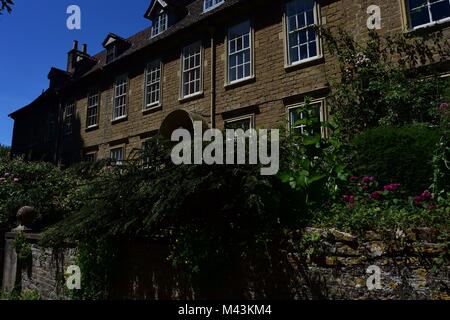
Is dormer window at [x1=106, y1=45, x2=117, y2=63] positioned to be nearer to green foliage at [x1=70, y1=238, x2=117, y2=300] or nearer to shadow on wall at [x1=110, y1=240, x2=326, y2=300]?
green foliage at [x1=70, y1=238, x2=117, y2=300]

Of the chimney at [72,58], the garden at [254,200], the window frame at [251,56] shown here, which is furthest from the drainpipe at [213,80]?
the chimney at [72,58]

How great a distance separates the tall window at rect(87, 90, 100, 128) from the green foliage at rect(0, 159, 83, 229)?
690cm

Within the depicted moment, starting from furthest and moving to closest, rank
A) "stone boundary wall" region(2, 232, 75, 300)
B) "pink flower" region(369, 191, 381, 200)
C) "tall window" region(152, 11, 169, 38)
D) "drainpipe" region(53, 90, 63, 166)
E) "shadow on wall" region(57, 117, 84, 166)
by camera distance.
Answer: "drainpipe" region(53, 90, 63, 166)
"shadow on wall" region(57, 117, 84, 166)
"tall window" region(152, 11, 169, 38)
"stone boundary wall" region(2, 232, 75, 300)
"pink flower" region(369, 191, 381, 200)

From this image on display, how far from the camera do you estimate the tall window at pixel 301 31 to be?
1095 centimetres

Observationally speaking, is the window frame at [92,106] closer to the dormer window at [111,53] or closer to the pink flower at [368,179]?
the dormer window at [111,53]

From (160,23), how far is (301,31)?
7.97 meters

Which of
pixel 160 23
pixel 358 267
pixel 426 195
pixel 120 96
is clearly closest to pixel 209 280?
pixel 358 267

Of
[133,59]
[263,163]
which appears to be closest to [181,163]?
[263,163]

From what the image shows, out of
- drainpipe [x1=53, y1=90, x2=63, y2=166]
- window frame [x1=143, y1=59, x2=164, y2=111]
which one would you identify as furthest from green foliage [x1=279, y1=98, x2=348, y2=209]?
drainpipe [x1=53, y1=90, x2=63, y2=166]

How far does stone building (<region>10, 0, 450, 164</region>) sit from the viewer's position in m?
10.3

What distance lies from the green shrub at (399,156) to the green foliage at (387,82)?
1754 millimetres

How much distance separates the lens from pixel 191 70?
1416 cm
